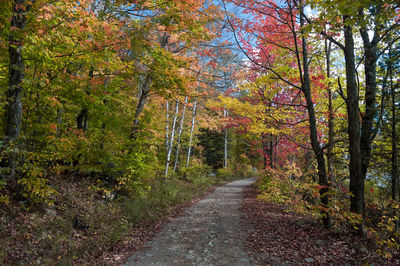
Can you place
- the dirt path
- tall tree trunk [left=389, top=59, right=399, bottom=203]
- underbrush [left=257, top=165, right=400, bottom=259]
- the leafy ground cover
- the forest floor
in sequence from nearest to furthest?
the leafy ground cover → the forest floor → the dirt path → underbrush [left=257, top=165, right=400, bottom=259] → tall tree trunk [left=389, top=59, right=399, bottom=203]

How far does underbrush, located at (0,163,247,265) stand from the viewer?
4.22 m

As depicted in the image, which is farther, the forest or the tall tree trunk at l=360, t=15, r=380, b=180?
the tall tree trunk at l=360, t=15, r=380, b=180

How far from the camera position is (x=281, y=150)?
1368cm

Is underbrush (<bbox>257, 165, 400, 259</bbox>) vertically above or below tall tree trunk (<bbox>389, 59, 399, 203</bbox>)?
below

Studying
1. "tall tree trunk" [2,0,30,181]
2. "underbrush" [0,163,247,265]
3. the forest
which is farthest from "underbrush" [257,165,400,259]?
"tall tree trunk" [2,0,30,181]

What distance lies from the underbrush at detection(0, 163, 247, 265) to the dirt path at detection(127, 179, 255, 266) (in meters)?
0.92

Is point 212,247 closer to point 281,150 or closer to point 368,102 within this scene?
point 368,102

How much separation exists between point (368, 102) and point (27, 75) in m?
8.82

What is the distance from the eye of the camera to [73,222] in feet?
18.6

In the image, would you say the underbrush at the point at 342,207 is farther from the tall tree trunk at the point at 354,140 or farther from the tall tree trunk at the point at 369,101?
the tall tree trunk at the point at 369,101

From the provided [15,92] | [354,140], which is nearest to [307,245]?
[354,140]

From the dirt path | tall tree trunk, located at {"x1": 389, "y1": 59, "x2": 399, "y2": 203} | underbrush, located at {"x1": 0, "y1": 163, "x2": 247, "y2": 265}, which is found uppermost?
tall tree trunk, located at {"x1": 389, "y1": 59, "x2": 399, "y2": 203}

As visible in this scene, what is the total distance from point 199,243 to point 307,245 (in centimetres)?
271

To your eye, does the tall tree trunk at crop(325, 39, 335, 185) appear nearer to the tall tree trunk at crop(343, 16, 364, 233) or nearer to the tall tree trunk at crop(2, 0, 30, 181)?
the tall tree trunk at crop(343, 16, 364, 233)
